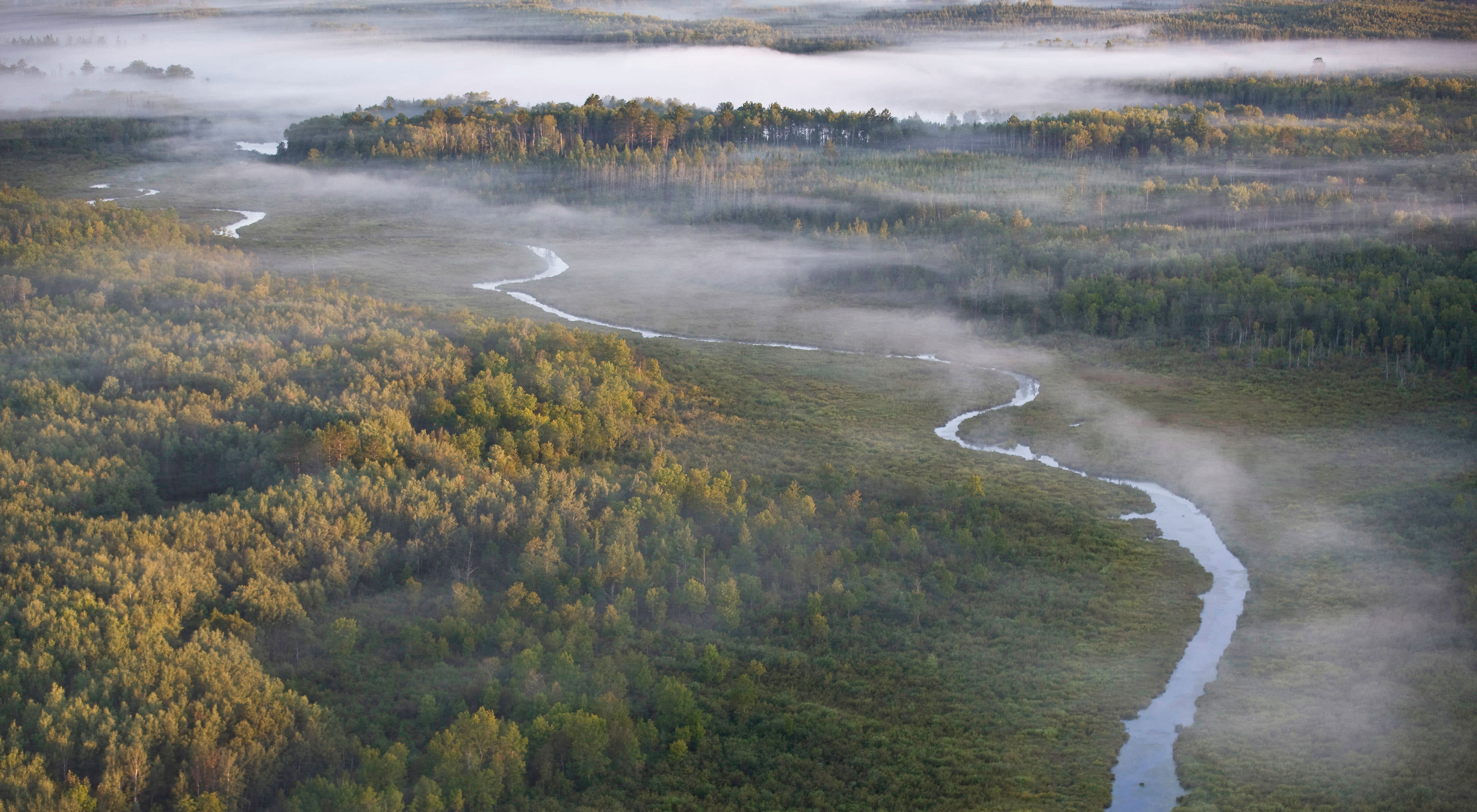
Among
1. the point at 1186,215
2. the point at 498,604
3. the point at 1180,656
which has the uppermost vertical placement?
the point at 1186,215

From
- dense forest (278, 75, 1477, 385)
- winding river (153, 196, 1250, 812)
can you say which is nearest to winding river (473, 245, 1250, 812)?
winding river (153, 196, 1250, 812)

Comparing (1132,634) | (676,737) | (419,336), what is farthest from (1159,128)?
(676,737)

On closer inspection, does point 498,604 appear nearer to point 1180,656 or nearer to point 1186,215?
point 1180,656

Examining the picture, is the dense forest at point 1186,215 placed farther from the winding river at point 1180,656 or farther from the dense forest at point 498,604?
the dense forest at point 498,604

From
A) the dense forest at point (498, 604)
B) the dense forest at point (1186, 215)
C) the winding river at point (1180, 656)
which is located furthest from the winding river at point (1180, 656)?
the dense forest at point (1186, 215)

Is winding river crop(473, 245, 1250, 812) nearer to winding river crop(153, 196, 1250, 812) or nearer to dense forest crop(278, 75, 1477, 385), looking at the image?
winding river crop(153, 196, 1250, 812)

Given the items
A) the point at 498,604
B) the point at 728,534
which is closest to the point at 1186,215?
the point at 728,534

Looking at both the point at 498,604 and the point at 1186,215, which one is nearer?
the point at 498,604
